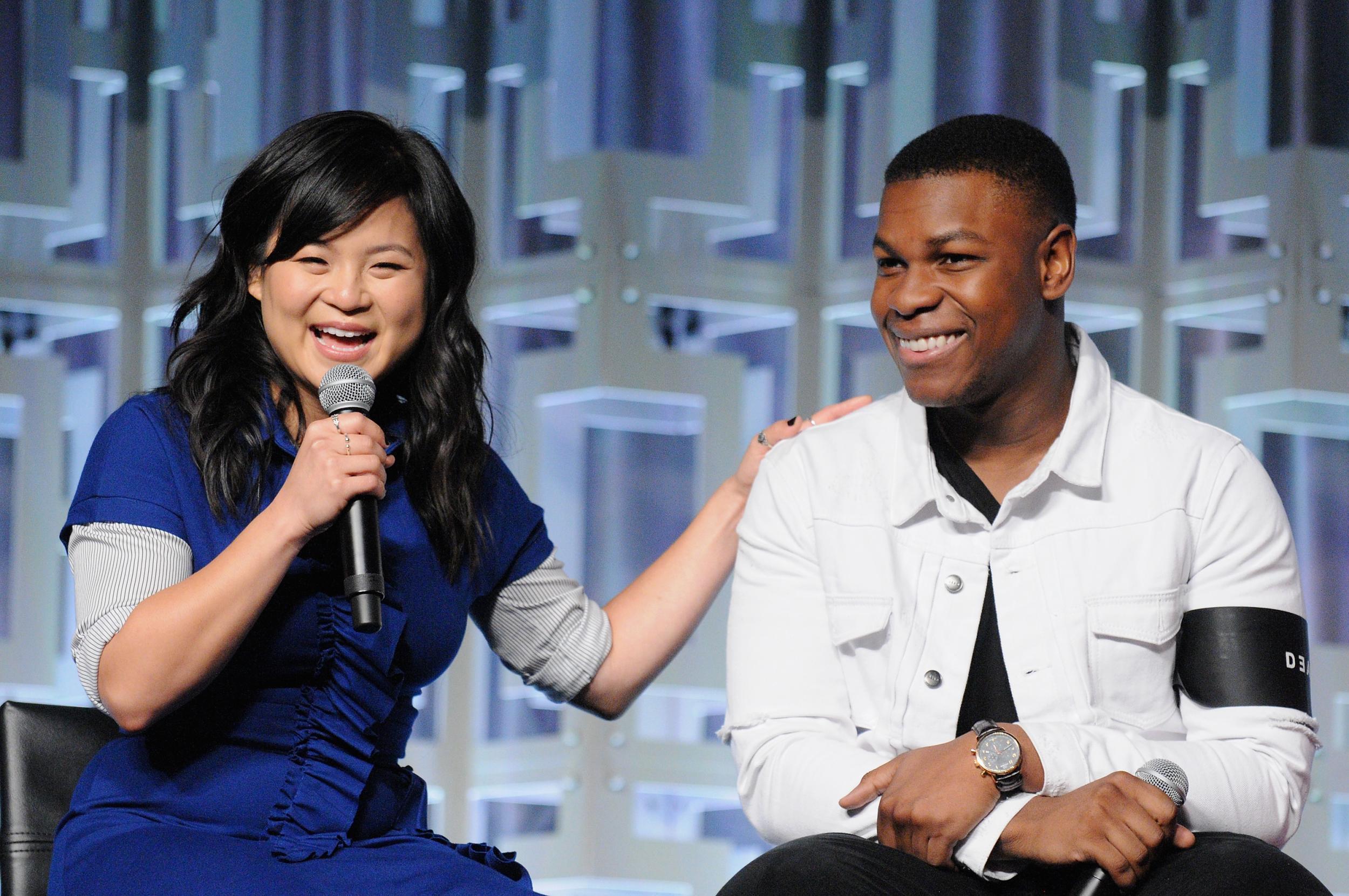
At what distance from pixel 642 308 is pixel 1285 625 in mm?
1731

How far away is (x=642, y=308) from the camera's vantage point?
3160mm

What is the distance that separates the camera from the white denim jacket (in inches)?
66.7

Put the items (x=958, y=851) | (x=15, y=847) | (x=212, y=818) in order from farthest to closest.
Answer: (x=15, y=847)
(x=212, y=818)
(x=958, y=851)

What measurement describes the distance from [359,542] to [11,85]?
7.38 ft

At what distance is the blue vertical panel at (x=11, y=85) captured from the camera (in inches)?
128

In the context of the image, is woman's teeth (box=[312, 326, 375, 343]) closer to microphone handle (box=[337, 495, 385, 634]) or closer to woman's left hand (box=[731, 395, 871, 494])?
microphone handle (box=[337, 495, 385, 634])

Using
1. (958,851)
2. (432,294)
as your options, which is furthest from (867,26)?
(958,851)

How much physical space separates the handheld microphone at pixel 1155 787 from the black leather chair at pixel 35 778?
3.92 ft

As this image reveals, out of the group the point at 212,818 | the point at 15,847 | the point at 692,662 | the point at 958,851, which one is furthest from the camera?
the point at 692,662

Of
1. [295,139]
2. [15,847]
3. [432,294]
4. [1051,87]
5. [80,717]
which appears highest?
[1051,87]

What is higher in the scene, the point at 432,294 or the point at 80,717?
the point at 432,294

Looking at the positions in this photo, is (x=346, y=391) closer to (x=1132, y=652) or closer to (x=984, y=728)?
(x=984, y=728)

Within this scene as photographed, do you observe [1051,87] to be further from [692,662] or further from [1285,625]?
[1285,625]

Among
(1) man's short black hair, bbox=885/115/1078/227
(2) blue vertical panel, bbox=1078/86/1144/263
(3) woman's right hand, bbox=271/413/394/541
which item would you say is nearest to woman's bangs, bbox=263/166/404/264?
(3) woman's right hand, bbox=271/413/394/541
